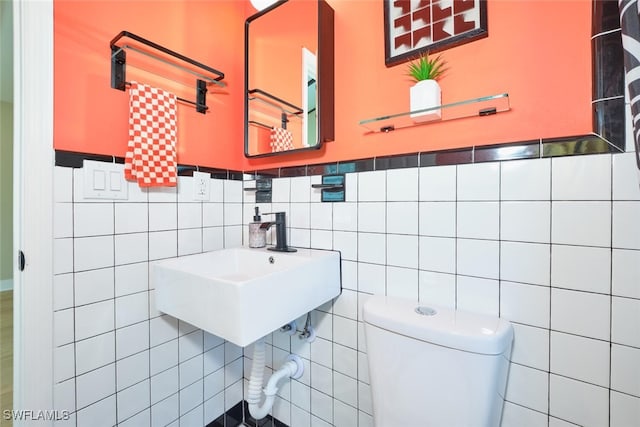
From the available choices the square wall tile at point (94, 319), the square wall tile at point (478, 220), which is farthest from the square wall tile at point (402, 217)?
the square wall tile at point (94, 319)

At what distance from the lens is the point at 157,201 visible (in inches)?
44.9

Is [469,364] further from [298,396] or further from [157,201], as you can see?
[157,201]

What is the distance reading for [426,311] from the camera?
34.7 inches

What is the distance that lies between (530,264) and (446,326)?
1.04ft

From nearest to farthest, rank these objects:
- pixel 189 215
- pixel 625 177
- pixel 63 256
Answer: pixel 625 177 → pixel 63 256 → pixel 189 215

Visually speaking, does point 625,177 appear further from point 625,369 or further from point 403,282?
point 403,282

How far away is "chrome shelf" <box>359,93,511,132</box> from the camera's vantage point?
841 millimetres

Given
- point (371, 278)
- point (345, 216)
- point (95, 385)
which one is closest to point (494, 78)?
point (345, 216)

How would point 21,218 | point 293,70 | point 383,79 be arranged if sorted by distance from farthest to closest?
1. point 293,70
2. point 383,79
3. point 21,218

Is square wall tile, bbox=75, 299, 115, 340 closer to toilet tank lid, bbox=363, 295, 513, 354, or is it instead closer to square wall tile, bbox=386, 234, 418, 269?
toilet tank lid, bbox=363, 295, 513, 354

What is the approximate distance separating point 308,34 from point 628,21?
3.55ft

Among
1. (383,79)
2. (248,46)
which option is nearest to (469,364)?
(383,79)

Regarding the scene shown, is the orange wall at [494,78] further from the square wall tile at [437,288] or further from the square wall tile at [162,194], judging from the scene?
the square wall tile at [162,194]

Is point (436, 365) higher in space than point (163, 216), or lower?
lower
